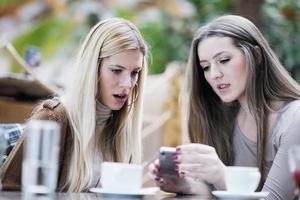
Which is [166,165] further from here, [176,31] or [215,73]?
[176,31]

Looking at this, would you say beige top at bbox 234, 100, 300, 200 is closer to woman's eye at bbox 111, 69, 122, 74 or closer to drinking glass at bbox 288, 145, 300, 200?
woman's eye at bbox 111, 69, 122, 74

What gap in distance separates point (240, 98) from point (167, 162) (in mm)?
623

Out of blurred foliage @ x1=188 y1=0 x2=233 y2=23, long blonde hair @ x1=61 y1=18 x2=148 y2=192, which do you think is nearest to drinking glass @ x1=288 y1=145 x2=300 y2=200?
long blonde hair @ x1=61 y1=18 x2=148 y2=192

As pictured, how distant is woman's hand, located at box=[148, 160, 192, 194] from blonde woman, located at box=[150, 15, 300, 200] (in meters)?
0.06

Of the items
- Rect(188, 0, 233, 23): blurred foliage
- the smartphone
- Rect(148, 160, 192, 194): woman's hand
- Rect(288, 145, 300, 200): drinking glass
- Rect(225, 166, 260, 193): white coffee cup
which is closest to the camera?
Rect(288, 145, 300, 200): drinking glass

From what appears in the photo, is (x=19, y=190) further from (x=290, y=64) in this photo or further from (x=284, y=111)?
(x=290, y=64)

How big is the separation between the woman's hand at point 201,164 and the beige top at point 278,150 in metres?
0.18

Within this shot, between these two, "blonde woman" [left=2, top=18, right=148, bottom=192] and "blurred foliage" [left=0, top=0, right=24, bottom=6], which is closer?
"blonde woman" [left=2, top=18, right=148, bottom=192]

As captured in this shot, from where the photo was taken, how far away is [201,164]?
2414mm

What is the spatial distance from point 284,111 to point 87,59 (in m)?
0.73

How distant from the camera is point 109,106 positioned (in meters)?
2.66

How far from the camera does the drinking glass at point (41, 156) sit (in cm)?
165

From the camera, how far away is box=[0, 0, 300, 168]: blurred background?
4328 millimetres

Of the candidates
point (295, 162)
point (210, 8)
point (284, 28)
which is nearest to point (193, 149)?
point (295, 162)
